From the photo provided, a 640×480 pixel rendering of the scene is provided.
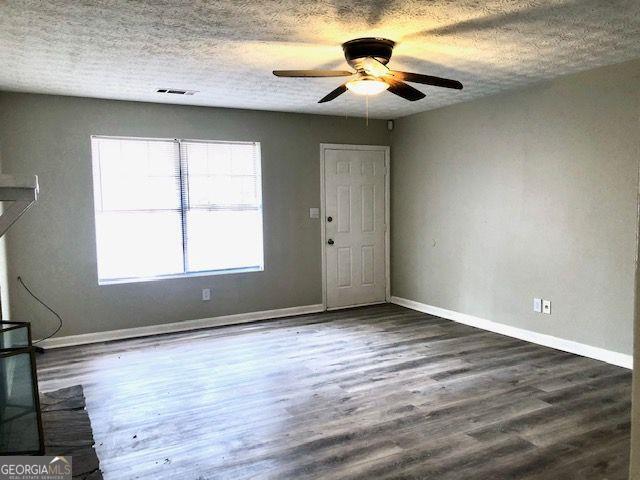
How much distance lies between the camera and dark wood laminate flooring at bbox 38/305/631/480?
2.63 meters

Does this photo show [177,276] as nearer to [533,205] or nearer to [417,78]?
[417,78]

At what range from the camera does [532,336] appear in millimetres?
4754

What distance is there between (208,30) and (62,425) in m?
2.56

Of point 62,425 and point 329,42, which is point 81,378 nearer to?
point 62,425

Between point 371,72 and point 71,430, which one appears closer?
point 71,430

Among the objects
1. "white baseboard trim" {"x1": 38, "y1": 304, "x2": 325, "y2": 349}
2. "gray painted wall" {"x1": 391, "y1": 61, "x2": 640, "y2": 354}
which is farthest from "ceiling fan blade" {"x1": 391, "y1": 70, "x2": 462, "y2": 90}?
"white baseboard trim" {"x1": 38, "y1": 304, "x2": 325, "y2": 349}

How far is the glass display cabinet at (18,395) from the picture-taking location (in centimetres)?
221

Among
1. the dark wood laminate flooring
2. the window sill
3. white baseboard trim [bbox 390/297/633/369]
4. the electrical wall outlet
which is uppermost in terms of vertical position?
the window sill

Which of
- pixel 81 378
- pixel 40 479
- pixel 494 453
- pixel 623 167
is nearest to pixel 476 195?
pixel 623 167

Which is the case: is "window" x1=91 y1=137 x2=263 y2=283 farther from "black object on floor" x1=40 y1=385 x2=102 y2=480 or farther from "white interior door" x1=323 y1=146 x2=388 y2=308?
A: "black object on floor" x1=40 y1=385 x2=102 y2=480

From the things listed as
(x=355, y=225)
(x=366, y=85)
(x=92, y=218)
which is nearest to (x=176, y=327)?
(x=92, y=218)

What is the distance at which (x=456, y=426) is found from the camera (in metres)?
3.04
